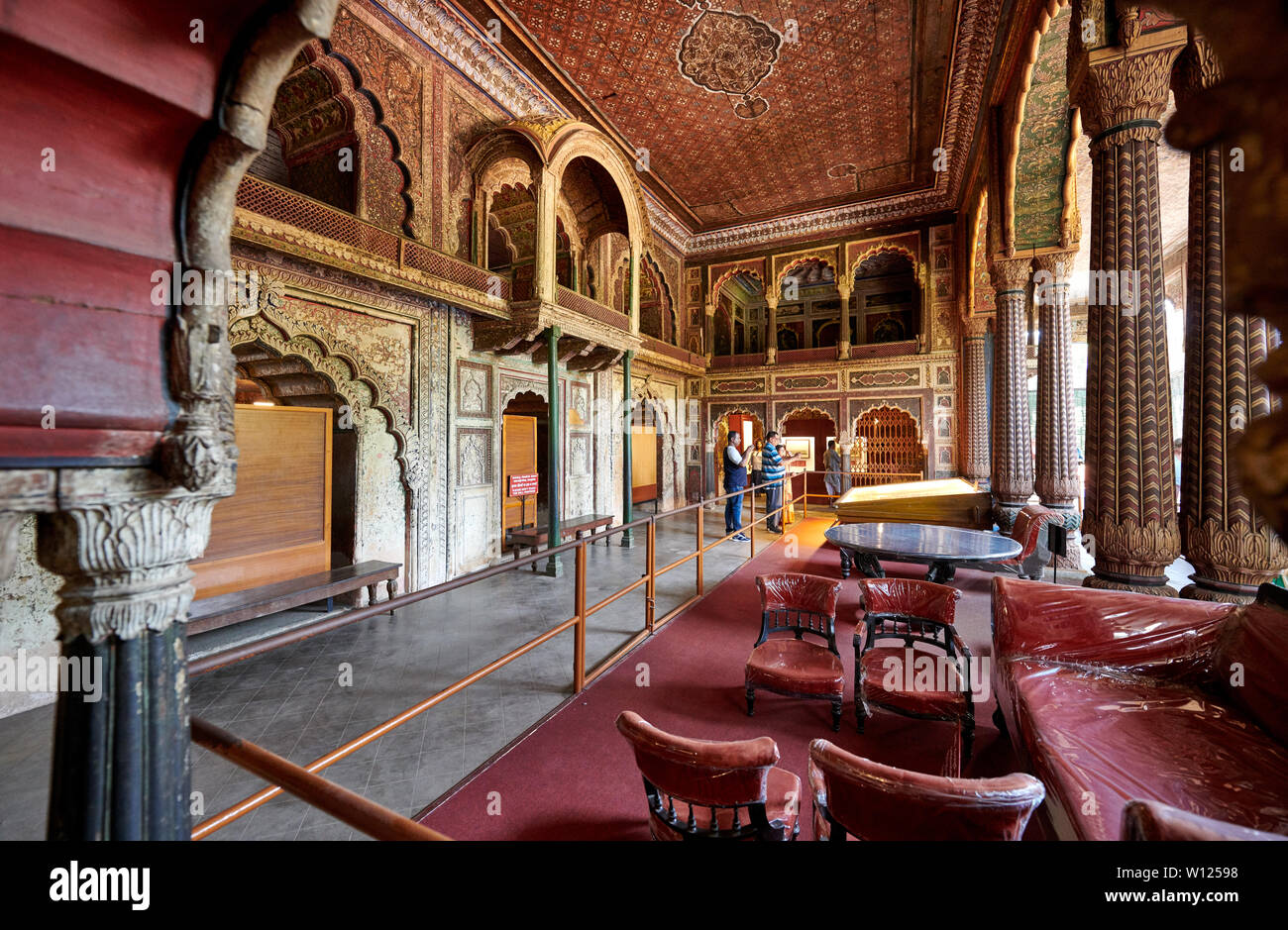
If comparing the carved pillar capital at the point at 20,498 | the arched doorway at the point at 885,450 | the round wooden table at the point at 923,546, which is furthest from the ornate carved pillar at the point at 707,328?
the carved pillar capital at the point at 20,498

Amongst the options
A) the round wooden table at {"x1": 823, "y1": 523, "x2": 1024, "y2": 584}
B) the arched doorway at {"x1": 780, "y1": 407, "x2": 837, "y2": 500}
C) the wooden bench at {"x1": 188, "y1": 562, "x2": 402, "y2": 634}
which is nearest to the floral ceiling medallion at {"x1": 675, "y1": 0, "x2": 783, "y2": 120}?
the round wooden table at {"x1": 823, "y1": 523, "x2": 1024, "y2": 584}

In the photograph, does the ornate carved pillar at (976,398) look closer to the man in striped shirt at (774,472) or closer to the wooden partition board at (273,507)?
the man in striped shirt at (774,472)

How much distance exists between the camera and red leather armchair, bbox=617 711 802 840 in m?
1.52

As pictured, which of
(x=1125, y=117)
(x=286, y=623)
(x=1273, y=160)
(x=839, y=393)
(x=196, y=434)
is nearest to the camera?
(x=1273, y=160)

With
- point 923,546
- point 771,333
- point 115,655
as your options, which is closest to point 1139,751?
point 923,546

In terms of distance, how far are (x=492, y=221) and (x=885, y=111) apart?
640cm

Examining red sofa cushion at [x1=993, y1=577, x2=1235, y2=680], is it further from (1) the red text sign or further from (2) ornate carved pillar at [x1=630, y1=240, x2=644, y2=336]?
(2) ornate carved pillar at [x1=630, y1=240, x2=644, y2=336]

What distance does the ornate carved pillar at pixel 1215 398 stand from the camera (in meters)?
2.87

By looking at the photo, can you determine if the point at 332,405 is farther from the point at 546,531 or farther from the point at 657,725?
the point at 657,725

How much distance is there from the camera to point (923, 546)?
486 cm

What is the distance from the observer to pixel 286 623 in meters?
5.05

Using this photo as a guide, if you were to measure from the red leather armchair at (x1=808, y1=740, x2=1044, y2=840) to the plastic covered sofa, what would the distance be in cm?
43
